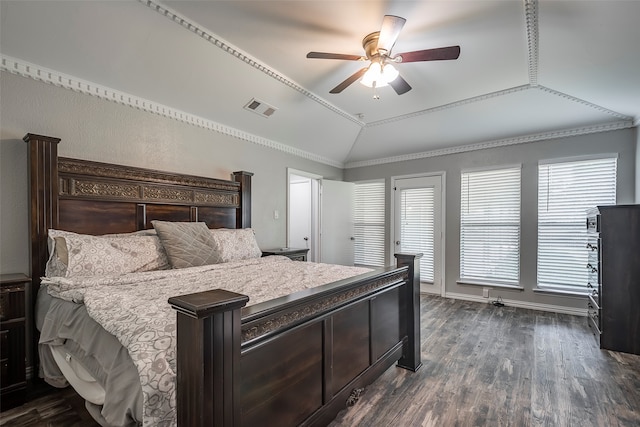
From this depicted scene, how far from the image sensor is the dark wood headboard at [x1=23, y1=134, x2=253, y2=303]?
2.26m

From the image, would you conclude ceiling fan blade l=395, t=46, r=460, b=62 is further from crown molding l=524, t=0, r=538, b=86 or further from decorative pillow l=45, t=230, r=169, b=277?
decorative pillow l=45, t=230, r=169, b=277

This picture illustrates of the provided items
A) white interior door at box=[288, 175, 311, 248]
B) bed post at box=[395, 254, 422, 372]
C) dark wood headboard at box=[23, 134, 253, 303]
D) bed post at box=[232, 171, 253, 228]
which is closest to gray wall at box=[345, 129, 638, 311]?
white interior door at box=[288, 175, 311, 248]

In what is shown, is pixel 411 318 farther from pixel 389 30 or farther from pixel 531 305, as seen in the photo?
pixel 531 305

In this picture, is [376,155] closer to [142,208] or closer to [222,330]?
[142,208]

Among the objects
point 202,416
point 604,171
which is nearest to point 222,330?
point 202,416

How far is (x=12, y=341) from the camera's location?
6.50 feet

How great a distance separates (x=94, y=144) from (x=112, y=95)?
0.49 metres

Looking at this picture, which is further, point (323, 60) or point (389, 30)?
point (323, 60)

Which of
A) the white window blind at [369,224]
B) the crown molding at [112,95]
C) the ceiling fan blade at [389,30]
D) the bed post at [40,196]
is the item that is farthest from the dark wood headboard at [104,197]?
the white window blind at [369,224]

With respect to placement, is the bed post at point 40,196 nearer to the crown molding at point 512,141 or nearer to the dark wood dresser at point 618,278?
the crown molding at point 512,141

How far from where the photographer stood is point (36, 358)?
2.23 metres

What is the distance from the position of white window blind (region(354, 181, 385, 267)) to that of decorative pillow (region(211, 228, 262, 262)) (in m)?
Answer: 2.83

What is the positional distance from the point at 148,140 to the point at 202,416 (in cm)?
288

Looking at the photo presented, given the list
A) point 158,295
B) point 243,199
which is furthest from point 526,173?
point 158,295
